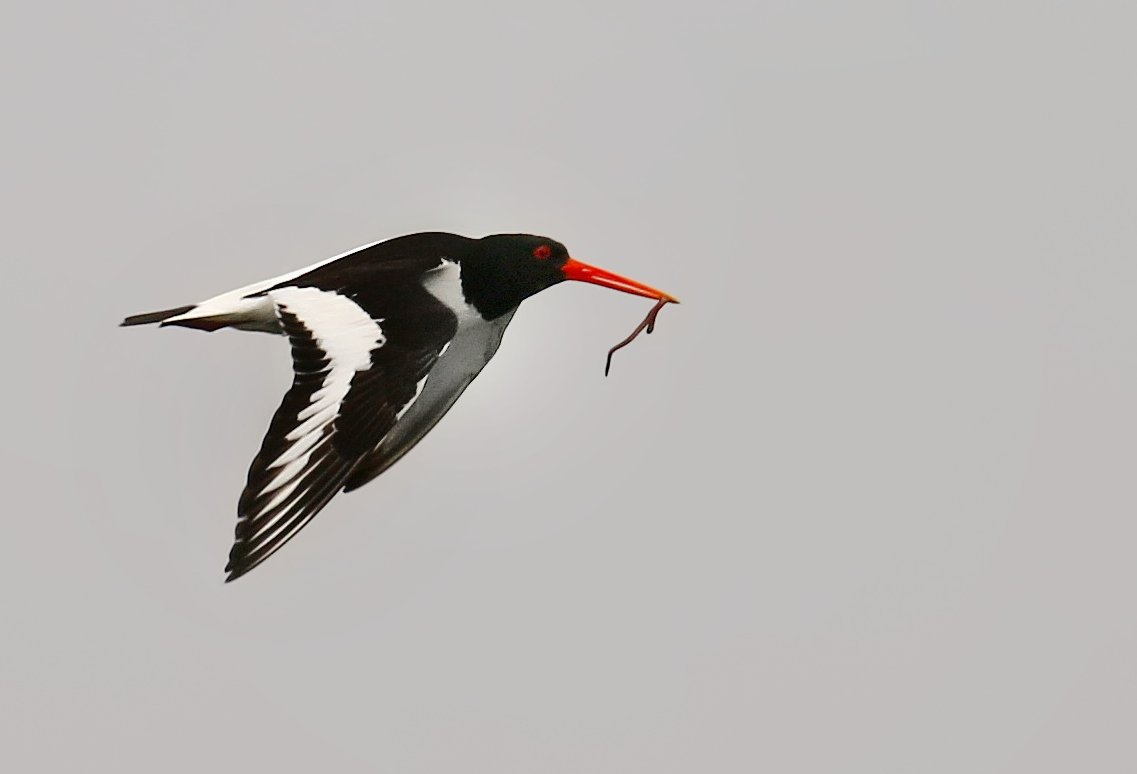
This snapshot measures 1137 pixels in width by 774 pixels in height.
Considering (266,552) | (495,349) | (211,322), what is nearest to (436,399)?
(495,349)

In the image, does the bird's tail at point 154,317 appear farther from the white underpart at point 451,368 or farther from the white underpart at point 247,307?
the white underpart at point 451,368

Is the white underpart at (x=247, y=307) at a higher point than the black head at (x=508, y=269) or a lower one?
lower

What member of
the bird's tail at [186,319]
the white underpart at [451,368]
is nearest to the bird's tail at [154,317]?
the bird's tail at [186,319]

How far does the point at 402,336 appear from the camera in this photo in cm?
916

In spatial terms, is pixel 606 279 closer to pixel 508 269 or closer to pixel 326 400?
pixel 508 269

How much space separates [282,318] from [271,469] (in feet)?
3.21

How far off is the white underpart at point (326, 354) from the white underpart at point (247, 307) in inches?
5.4

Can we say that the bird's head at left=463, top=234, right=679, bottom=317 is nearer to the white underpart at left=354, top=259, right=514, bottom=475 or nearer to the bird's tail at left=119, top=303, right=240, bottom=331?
the white underpart at left=354, top=259, right=514, bottom=475

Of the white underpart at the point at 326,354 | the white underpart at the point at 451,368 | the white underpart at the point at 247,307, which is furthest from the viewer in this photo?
the white underpart at the point at 451,368

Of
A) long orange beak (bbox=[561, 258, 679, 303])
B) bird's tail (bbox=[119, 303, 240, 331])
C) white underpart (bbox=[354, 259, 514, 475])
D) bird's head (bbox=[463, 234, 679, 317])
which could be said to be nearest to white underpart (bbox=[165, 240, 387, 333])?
bird's tail (bbox=[119, 303, 240, 331])

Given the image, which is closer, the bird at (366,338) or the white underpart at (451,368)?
the bird at (366,338)

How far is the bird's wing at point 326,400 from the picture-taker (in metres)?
8.39

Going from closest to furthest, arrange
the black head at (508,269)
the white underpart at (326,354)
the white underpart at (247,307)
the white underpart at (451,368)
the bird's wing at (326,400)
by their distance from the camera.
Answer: the bird's wing at (326,400) < the white underpart at (326,354) < the white underpart at (247,307) < the white underpart at (451,368) < the black head at (508,269)

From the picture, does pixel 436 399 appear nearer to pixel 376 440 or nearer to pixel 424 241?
pixel 424 241
